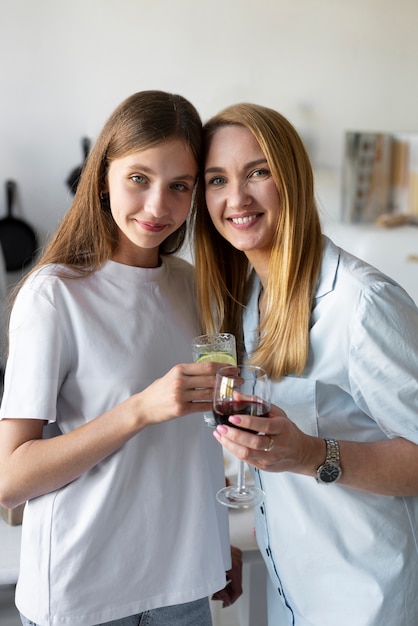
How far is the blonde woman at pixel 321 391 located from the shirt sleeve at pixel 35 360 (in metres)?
0.39

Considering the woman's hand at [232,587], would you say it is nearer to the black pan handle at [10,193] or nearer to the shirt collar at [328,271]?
the shirt collar at [328,271]

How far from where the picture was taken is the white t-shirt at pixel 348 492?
1.27m

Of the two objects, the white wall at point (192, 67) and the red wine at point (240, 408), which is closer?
the red wine at point (240, 408)

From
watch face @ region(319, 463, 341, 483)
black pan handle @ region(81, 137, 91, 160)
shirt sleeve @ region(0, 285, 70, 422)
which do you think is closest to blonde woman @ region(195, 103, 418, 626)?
watch face @ region(319, 463, 341, 483)

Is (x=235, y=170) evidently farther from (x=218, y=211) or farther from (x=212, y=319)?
(x=212, y=319)

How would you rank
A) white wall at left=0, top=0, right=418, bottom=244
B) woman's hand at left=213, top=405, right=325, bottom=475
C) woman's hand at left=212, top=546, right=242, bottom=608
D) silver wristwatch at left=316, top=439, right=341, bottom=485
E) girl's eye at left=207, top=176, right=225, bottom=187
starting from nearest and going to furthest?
woman's hand at left=213, top=405, right=325, bottom=475 → silver wristwatch at left=316, top=439, right=341, bottom=485 → girl's eye at left=207, top=176, right=225, bottom=187 → woman's hand at left=212, top=546, right=242, bottom=608 → white wall at left=0, top=0, right=418, bottom=244

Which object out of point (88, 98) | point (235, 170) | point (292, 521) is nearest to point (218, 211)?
point (235, 170)

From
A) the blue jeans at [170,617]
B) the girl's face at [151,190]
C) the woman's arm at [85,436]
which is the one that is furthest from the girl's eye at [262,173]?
the blue jeans at [170,617]

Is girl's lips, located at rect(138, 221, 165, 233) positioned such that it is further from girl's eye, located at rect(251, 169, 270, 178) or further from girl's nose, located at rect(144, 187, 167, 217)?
girl's eye, located at rect(251, 169, 270, 178)

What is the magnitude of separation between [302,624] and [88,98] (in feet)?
8.29

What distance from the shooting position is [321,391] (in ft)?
4.44

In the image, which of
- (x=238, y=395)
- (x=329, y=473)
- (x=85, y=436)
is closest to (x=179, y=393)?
(x=238, y=395)

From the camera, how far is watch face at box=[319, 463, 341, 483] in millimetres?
1244

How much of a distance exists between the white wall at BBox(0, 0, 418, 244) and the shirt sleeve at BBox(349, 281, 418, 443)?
7.53 ft
